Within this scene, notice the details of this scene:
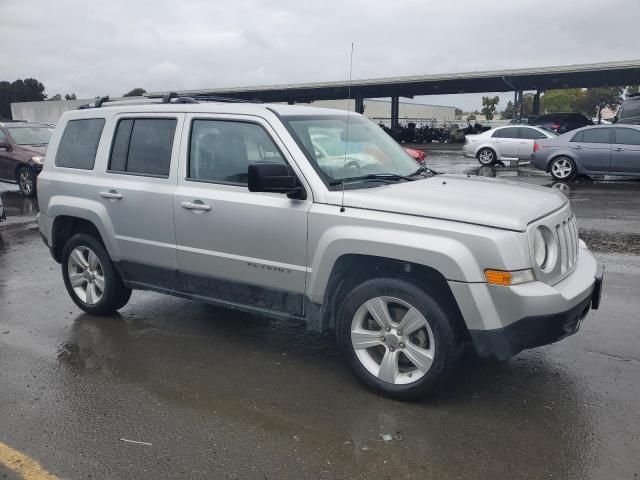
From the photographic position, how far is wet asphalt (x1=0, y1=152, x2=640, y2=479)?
3.17 meters

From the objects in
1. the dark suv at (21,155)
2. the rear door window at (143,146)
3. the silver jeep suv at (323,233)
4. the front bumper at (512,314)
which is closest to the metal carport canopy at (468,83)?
the dark suv at (21,155)

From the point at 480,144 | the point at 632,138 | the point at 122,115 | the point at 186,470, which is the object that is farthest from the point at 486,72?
the point at 186,470

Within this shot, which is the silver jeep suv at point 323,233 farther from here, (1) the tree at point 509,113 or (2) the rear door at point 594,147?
(1) the tree at point 509,113

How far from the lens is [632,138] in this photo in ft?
47.3

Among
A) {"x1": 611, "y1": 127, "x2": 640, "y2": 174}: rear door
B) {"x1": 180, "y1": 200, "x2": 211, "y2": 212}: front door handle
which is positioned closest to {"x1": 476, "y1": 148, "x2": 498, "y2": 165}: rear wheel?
{"x1": 611, "y1": 127, "x2": 640, "y2": 174}: rear door

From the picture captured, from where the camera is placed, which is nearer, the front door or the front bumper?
the front bumper

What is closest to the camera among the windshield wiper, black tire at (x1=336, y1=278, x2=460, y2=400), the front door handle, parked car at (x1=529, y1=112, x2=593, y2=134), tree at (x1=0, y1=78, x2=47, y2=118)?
black tire at (x1=336, y1=278, x2=460, y2=400)

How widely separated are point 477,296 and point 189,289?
7.88ft

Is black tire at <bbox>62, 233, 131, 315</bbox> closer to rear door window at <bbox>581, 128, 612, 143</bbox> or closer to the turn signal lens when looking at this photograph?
the turn signal lens

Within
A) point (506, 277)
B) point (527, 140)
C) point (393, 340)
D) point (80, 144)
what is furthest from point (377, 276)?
point (527, 140)

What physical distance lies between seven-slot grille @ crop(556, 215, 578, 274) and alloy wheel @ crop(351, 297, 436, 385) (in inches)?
38.7

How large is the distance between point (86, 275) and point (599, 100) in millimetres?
90801

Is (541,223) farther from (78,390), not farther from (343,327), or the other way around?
Answer: (78,390)

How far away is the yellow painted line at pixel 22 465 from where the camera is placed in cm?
307
